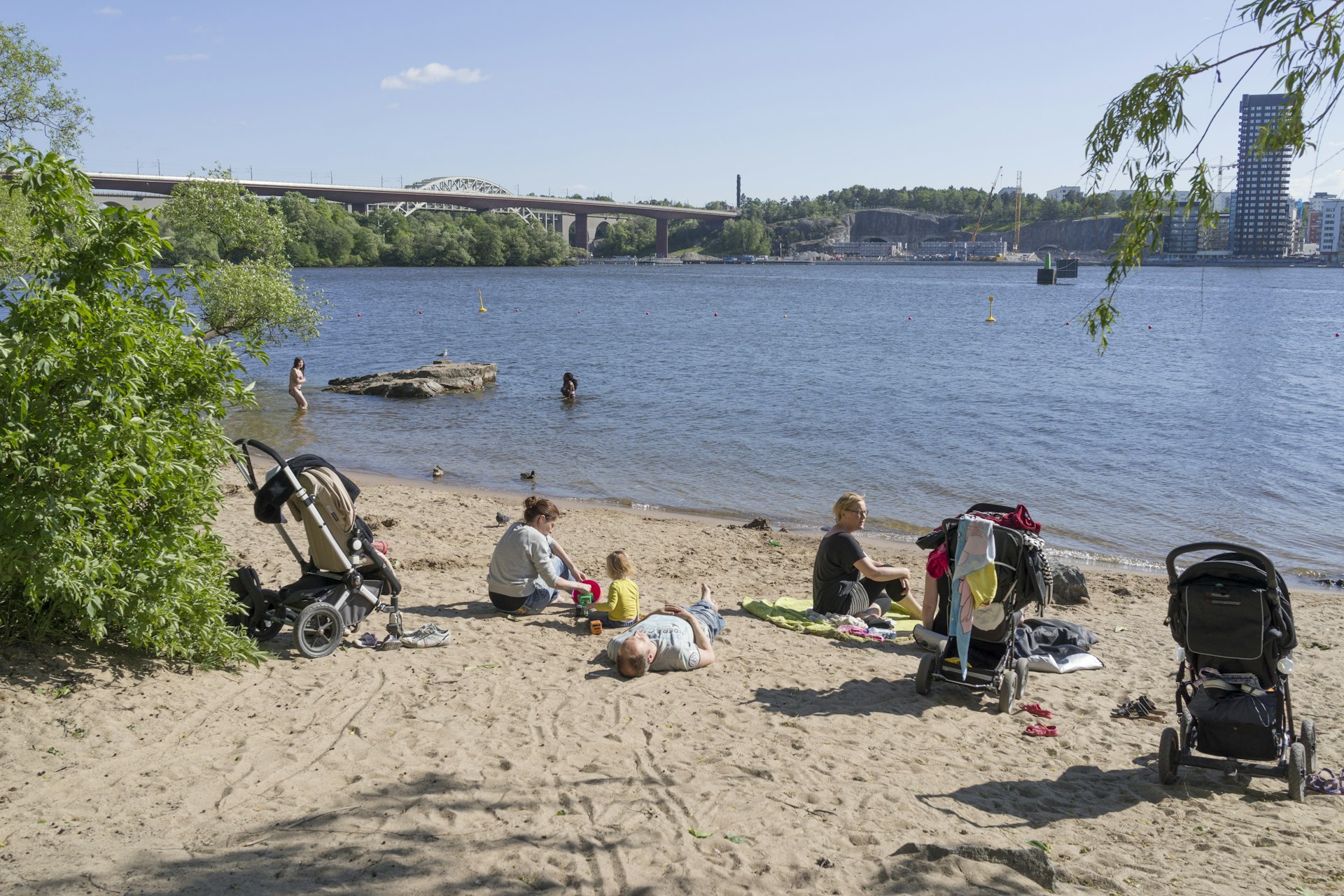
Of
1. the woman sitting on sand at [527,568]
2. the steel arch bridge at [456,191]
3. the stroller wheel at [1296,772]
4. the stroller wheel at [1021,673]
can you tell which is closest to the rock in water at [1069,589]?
the stroller wheel at [1021,673]

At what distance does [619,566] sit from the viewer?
27.7ft

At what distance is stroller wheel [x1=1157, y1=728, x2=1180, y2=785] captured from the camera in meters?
5.64

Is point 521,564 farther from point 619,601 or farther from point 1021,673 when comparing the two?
point 1021,673

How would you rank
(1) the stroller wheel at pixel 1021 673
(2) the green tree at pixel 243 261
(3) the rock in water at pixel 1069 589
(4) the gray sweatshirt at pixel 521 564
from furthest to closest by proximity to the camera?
(2) the green tree at pixel 243 261, (3) the rock in water at pixel 1069 589, (4) the gray sweatshirt at pixel 521 564, (1) the stroller wheel at pixel 1021 673

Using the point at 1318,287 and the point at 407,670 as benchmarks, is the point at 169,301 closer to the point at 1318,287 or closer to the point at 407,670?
the point at 407,670

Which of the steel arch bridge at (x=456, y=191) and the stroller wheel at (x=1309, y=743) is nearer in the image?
the stroller wheel at (x=1309, y=743)

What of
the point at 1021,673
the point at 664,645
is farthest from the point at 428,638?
the point at 1021,673

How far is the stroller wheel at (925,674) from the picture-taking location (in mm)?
6992

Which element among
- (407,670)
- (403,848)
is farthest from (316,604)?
(403,848)

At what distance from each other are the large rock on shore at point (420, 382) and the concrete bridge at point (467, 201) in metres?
63.3

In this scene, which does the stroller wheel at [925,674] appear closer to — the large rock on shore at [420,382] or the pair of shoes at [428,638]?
the pair of shoes at [428,638]

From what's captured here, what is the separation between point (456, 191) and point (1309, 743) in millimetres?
165211

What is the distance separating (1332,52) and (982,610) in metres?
3.89

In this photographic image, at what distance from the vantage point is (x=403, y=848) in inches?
176
